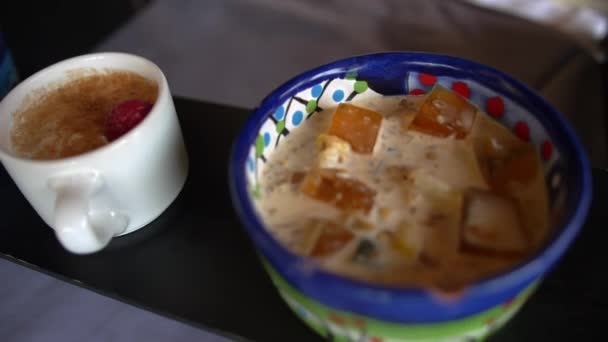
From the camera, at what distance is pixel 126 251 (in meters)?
0.66

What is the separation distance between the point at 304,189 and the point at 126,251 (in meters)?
0.23

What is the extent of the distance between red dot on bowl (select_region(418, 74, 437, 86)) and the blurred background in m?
0.51

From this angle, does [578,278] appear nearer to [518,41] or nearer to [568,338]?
[568,338]

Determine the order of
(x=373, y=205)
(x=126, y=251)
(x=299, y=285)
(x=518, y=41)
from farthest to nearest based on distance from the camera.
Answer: (x=518, y=41) < (x=126, y=251) < (x=373, y=205) < (x=299, y=285)

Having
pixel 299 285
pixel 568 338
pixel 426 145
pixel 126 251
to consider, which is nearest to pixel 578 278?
pixel 568 338

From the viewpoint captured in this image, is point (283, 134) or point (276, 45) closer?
point (283, 134)

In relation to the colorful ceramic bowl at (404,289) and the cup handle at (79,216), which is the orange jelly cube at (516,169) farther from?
the cup handle at (79,216)

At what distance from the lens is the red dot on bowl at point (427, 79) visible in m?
0.64

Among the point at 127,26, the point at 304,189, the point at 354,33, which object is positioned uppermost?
the point at 304,189

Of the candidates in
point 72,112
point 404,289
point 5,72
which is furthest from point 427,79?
point 5,72

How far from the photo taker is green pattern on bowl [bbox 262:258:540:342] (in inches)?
18.1

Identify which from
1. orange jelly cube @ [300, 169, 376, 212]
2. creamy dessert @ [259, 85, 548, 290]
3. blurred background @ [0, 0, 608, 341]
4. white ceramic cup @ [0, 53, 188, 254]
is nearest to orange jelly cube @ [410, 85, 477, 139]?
creamy dessert @ [259, 85, 548, 290]

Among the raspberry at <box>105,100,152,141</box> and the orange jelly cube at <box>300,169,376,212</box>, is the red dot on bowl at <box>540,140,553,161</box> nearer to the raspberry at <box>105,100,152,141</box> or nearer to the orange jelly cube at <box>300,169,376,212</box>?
the orange jelly cube at <box>300,169,376,212</box>

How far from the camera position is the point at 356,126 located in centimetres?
62
